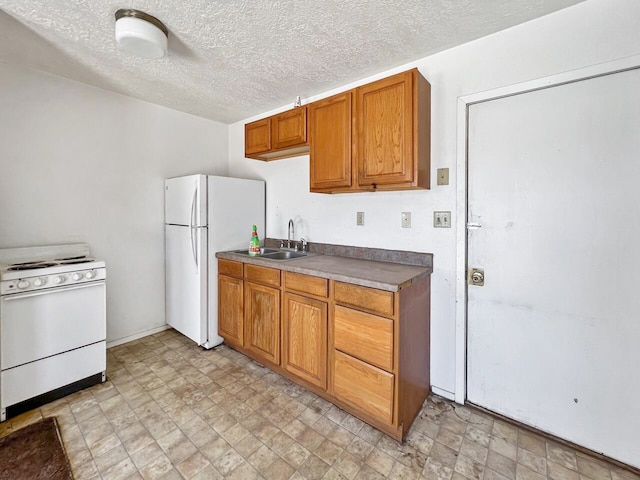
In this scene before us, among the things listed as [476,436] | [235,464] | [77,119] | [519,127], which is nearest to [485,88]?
[519,127]

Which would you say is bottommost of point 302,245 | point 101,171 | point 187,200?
point 302,245

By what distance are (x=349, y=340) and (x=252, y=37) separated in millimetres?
1977

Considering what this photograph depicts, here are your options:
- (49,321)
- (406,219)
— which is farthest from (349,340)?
(49,321)

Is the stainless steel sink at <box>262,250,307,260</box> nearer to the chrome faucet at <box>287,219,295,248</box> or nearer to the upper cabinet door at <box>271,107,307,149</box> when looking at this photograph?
the chrome faucet at <box>287,219,295,248</box>

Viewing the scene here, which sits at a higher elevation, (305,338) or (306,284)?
(306,284)

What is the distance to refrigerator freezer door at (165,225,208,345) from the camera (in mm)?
2641

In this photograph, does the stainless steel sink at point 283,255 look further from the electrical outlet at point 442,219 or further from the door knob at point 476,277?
the door knob at point 476,277

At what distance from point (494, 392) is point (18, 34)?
3.79 meters

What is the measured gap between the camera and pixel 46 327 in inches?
76.0

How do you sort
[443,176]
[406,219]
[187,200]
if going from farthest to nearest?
1. [187,200]
2. [406,219]
3. [443,176]

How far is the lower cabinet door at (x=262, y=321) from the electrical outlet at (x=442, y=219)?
127 centimetres

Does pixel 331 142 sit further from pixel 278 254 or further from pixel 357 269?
pixel 278 254

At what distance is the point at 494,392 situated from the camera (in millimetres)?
1843

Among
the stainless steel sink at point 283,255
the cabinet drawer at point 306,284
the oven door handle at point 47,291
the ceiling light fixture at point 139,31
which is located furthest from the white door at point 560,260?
the oven door handle at point 47,291
